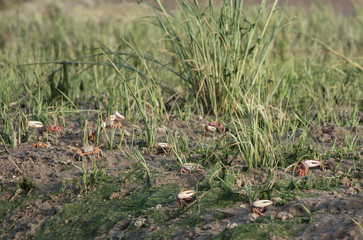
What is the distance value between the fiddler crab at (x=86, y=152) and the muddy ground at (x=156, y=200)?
0.03 metres

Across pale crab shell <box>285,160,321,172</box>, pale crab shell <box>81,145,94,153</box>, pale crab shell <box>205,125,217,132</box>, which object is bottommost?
pale crab shell <box>81,145,94,153</box>

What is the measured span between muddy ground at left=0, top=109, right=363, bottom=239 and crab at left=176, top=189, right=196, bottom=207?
0.10 ft

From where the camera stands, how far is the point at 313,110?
12.8 feet

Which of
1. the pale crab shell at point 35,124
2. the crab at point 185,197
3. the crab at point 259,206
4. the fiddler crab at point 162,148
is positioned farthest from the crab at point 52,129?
the crab at point 259,206

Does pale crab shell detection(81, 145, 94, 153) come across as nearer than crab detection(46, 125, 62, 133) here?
Yes

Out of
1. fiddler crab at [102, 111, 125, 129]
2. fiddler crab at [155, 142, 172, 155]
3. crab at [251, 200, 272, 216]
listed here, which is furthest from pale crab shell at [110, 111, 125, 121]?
crab at [251, 200, 272, 216]

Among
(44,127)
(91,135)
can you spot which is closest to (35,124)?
(44,127)

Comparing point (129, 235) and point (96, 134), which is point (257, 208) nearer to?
point (129, 235)

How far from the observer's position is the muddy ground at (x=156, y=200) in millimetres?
2000

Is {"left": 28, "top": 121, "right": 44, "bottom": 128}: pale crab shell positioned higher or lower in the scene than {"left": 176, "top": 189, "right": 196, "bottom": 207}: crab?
lower

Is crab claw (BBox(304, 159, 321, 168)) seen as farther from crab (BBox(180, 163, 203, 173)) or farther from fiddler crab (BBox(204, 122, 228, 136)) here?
fiddler crab (BBox(204, 122, 228, 136))

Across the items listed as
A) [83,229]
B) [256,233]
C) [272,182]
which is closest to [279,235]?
[256,233]

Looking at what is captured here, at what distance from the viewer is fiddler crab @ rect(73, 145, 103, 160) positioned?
2896 millimetres

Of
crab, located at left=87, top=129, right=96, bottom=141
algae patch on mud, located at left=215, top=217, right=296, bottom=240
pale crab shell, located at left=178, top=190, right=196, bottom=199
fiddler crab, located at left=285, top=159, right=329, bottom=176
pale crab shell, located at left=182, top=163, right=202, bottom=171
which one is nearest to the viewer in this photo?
algae patch on mud, located at left=215, top=217, right=296, bottom=240
